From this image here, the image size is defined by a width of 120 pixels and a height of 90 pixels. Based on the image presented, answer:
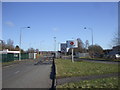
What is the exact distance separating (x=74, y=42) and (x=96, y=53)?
2379 inches

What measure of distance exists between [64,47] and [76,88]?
36.8 meters

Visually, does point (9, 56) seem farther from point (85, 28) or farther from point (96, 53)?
point (96, 53)

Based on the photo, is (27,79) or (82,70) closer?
(27,79)

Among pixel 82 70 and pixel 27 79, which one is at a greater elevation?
pixel 82 70

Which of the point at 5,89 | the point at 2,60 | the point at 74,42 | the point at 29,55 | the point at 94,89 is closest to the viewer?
the point at 94,89

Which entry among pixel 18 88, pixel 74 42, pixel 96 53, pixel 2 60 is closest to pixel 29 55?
pixel 96 53

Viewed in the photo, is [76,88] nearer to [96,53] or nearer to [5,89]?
[5,89]

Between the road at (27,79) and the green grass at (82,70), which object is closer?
the road at (27,79)

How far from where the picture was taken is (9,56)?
54656 mm

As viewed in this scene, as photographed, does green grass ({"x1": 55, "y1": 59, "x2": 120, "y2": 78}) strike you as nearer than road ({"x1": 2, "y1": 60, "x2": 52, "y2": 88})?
No

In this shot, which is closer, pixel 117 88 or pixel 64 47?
pixel 117 88

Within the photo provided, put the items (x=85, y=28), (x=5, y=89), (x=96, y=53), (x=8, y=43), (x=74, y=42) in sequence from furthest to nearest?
(x=8, y=43)
(x=96, y=53)
(x=85, y=28)
(x=74, y=42)
(x=5, y=89)

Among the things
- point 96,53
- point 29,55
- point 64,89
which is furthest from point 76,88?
point 96,53

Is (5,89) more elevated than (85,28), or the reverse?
(85,28)
